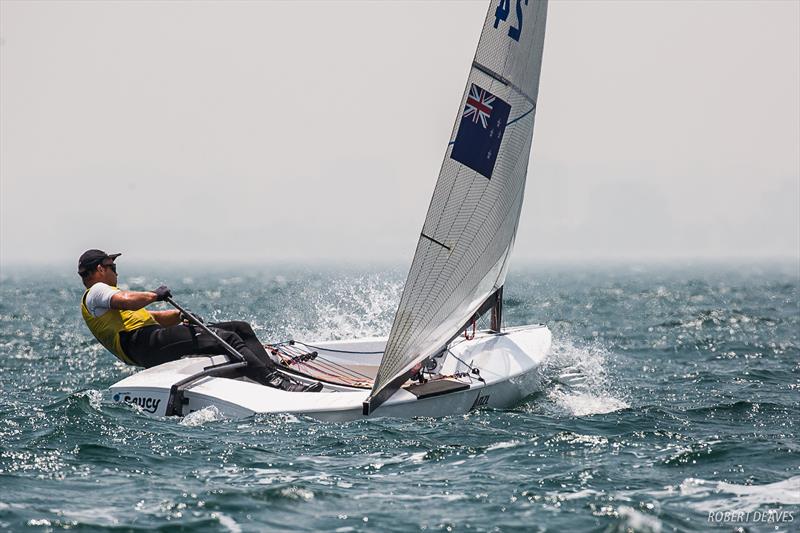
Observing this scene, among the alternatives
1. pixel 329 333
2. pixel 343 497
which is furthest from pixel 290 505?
pixel 329 333

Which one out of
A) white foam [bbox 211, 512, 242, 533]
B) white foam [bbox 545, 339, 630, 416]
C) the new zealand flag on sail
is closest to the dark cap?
the new zealand flag on sail

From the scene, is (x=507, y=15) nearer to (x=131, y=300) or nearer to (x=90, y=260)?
(x=131, y=300)

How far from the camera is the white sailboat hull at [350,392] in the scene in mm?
8328

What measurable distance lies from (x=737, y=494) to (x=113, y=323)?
6.06 m

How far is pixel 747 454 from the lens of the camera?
7344 millimetres

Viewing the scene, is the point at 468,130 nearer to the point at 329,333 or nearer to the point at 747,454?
the point at 747,454

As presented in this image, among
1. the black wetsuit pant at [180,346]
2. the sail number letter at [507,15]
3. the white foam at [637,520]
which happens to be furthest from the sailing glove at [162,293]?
the white foam at [637,520]

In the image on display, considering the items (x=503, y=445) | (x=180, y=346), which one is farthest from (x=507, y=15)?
(x=180, y=346)

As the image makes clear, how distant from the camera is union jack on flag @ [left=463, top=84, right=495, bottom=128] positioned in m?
8.70

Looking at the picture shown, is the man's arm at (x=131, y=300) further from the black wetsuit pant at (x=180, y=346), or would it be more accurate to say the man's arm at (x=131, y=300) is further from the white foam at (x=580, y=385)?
the white foam at (x=580, y=385)

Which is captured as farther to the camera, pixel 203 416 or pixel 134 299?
pixel 134 299

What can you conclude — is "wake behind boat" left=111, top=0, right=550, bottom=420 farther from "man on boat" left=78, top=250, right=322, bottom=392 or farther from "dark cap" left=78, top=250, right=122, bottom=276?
"dark cap" left=78, top=250, right=122, bottom=276

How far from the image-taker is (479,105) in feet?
28.9

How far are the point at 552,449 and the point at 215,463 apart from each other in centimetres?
269
